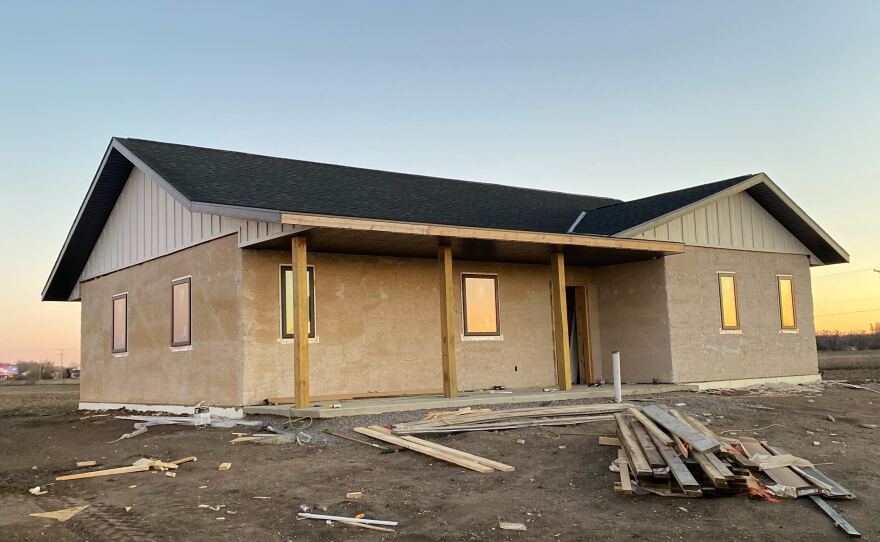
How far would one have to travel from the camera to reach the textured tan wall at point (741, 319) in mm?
15414

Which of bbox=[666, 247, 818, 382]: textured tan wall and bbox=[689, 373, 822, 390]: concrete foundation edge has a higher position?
bbox=[666, 247, 818, 382]: textured tan wall

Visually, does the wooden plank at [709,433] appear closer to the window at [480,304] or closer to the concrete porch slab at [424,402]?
the concrete porch slab at [424,402]

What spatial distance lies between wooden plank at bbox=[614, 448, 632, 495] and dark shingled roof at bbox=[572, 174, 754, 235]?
7.83m

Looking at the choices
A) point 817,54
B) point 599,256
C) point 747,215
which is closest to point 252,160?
point 599,256

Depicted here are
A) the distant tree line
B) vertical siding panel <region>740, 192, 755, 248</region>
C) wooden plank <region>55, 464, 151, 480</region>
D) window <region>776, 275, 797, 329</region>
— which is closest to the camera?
wooden plank <region>55, 464, 151, 480</region>

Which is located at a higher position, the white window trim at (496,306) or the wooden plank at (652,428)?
the white window trim at (496,306)

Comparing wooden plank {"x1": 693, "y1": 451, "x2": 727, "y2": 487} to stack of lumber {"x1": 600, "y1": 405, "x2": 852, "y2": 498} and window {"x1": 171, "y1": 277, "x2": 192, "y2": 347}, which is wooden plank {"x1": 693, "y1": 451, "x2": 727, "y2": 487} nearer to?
stack of lumber {"x1": 600, "y1": 405, "x2": 852, "y2": 498}

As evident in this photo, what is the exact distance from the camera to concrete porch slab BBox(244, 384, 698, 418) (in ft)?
34.2

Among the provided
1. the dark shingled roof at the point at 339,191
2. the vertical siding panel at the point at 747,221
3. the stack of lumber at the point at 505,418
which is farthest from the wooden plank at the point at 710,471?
the vertical siding panel at the point at 747,221

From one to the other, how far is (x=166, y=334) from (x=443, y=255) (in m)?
6.21

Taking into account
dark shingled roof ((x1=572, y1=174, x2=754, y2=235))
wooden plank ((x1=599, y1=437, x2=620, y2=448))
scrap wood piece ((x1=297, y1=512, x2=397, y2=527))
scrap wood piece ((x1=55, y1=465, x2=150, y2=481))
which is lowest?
scrap wood piece ((x1=297, y1=512, x2=397, y2=527))

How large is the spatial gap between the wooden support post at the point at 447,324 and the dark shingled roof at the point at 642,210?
4582 mm

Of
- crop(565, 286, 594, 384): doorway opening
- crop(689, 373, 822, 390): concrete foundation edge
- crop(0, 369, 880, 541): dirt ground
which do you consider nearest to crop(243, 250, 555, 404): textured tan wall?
crop(565, 286, 594, 384): doorway opening

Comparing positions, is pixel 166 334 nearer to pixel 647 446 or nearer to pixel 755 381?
pixel 647 446
